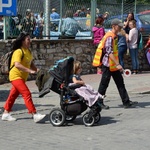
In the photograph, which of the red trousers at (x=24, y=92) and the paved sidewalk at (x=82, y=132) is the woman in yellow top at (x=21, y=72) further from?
the paved sidewalk at (x=82, y=132)

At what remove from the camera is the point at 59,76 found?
29.2 feet

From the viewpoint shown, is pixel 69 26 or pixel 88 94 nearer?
pixel 88 94

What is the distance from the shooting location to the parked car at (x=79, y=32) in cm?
1652

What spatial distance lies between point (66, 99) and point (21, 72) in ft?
3.31

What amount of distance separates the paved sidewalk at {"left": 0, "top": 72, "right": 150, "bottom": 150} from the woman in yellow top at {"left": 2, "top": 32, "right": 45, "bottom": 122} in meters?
0.25

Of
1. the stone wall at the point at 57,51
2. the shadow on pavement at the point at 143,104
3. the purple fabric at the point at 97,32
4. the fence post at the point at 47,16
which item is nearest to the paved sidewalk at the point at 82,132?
the shadow on pavement at the point at 143,104

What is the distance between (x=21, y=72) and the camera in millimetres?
9266

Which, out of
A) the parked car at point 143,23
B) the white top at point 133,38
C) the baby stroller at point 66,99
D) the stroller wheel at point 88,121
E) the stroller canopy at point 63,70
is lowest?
the stroller wheel at point 88,121

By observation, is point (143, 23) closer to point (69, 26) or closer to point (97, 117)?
point (69, 26)

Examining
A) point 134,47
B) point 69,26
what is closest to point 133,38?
point 134,47

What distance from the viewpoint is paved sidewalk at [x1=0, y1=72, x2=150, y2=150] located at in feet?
24.7

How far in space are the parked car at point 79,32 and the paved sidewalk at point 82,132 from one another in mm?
5407

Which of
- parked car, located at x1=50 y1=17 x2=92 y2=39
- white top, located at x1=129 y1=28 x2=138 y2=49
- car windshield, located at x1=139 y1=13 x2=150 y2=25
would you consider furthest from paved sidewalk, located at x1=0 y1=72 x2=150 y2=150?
car windshield, located at x1=139 y1=13 x2=150 y2=25

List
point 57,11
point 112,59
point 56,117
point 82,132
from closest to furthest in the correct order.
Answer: point 82,132 → point 56,117 → point 112,59 → point 57,11
